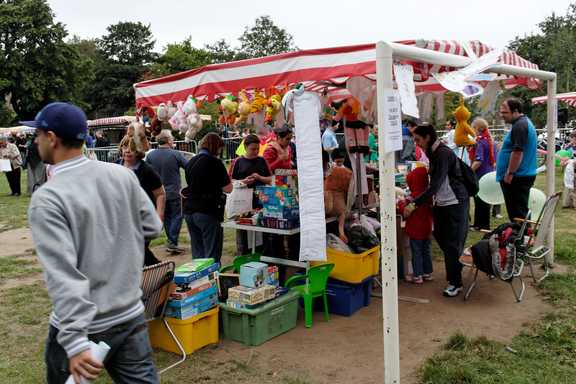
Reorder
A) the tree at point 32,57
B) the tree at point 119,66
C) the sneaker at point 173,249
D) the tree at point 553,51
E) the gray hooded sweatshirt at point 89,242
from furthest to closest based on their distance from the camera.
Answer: the tree at point 119,66 → the tree at point 32,57 → the tree at point 553,51 → the sneaker at point 173,249 → the gray hooded sweatshirt at point 89,242

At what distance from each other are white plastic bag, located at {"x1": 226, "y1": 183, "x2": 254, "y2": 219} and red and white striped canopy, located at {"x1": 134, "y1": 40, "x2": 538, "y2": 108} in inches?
41.1

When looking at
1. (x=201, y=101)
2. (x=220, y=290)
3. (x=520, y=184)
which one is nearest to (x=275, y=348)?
(x=220, y=290)

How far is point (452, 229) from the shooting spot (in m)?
5.10

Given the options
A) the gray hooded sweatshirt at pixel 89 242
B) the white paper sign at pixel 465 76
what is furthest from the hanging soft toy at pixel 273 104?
the gray hooded sweatshirt at pixel 89 242

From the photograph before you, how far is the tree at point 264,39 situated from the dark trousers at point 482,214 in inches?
2025

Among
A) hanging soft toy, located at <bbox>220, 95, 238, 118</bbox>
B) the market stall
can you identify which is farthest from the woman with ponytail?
hanging soft toy, located at <bbox>220, 95, 238, 118</bbox>

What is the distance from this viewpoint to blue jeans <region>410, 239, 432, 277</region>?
18.4 ft

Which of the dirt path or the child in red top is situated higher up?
the child in red top

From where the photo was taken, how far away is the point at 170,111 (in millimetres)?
6016

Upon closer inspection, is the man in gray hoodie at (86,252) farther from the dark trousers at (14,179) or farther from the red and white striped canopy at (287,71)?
the dark trousers at (14,179)

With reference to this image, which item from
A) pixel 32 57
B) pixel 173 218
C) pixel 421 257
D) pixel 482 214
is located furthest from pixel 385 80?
pixel 32 57

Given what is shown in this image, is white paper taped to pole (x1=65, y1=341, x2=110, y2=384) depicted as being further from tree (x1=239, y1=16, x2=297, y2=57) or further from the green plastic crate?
tree (x1=239, y1=16, x2=297, y2=57)

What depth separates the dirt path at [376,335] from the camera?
3.84m

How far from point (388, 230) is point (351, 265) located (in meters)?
1.80
